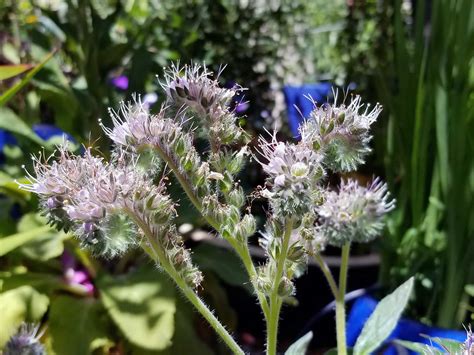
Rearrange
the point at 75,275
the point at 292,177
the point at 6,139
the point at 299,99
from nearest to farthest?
1. the point at 292,177
2. the point at 75,275
3. the point at 6,139
4. the point at 299,99

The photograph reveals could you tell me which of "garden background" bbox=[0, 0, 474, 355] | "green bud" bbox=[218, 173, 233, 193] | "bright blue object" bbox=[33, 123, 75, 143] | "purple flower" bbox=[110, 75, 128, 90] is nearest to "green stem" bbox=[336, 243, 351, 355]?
"green bud" bbox=[218, 173, 233, 193]

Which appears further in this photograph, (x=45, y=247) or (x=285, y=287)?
(x=45, y=247)

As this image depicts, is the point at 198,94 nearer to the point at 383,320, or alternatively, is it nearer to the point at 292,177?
the point at 292,177

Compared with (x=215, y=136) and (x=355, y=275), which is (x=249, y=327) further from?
(x=215, y=136)

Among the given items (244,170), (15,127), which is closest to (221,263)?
(244,170)

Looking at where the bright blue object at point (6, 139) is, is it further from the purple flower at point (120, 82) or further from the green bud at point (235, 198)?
the green bud at point (235, 198)

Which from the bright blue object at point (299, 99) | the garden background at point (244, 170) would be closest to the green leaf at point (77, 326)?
the garden background at point (244, 170)

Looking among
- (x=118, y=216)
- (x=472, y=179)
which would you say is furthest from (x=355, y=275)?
(x=118, y=216)
